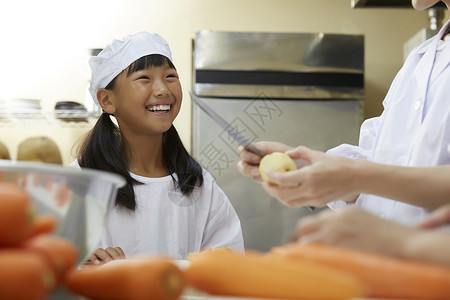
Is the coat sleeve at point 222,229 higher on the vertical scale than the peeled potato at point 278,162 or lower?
lower

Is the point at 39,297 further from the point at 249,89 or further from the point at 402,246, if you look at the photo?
the point at 249,89

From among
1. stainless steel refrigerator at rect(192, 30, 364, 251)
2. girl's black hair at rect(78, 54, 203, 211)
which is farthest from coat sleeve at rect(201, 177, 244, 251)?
stainless steel refrigerator at rect(192, 30, 364, 251)

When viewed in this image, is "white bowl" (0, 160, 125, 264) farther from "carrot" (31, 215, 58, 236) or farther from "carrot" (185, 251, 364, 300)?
"carrot" (185, 251, 364, 300)

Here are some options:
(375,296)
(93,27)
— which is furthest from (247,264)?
(93,27)

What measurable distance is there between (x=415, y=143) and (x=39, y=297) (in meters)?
0.82

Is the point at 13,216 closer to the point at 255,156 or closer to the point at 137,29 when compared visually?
the point at 255,156

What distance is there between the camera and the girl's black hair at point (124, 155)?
5.37 feet

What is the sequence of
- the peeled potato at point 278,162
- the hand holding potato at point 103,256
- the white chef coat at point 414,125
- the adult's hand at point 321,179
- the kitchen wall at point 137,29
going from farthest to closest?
the kitchen wall at point 137,29 → the hand holding potato at point 103,256 → the white chef coat at point 414,125 → the peeled potato at point 278,162 → the adult's hand at point 321,179

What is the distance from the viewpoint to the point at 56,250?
446 mm

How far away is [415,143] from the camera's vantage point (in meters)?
1.04

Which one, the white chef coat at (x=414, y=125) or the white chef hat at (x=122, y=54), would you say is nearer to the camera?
the white chef coat at (x=414, y=125)

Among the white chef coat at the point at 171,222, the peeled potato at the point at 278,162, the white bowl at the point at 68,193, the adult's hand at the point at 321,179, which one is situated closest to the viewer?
the white bowl at the point at 68,193

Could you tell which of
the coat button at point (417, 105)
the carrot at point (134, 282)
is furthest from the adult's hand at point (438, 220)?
the coat button at point (417, 105)

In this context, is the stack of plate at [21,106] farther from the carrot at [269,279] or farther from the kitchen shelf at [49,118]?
the carrot at [269,279]
